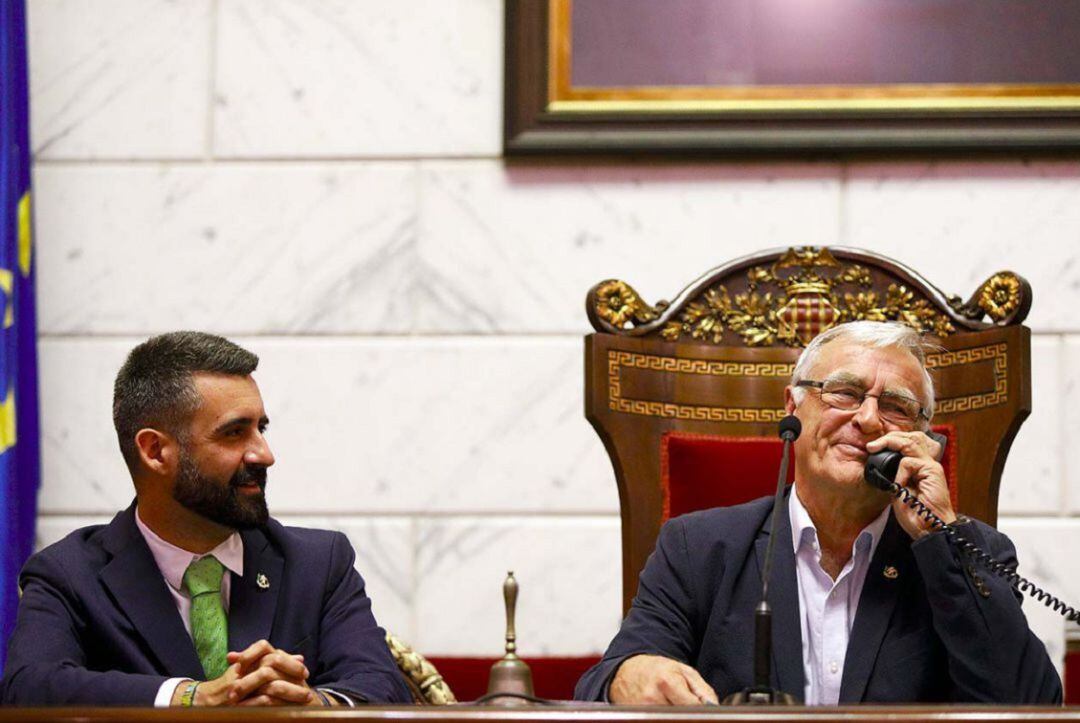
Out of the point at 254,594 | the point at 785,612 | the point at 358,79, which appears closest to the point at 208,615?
the point at 254,594

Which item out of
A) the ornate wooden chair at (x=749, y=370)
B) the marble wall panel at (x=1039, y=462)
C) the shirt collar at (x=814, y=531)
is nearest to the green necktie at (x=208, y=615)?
the ornate wooden chair at (x=749, y=370)

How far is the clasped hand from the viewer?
226 centimetres

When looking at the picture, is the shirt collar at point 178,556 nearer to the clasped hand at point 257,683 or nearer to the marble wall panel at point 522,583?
the clasped hand at point 257,683

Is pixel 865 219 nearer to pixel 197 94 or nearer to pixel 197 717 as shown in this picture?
pixel 197 94

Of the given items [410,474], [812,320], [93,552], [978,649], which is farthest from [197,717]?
[410,474]

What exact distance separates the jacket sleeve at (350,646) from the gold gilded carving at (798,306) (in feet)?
2.93

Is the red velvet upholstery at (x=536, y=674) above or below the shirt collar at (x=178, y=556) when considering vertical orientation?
below

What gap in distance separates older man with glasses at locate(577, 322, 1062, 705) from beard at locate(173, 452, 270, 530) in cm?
71

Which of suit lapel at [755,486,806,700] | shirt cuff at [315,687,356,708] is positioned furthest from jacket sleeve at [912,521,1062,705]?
shirt cuff at [315,687,356,708]

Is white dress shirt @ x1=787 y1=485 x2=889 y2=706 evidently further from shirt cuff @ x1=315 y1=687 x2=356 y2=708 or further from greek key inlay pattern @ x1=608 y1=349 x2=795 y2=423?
shirt cuff @ x1=315 y1=687 x2=356 y2=708

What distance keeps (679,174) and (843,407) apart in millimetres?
1452

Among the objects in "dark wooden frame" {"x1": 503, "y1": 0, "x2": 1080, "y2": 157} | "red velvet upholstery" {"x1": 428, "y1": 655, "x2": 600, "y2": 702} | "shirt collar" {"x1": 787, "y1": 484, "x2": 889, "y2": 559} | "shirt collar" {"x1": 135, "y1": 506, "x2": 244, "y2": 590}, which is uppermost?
"dark wooden frame" {"x1": 503, "y1": 0, "x2": 1080, "y2": 157}

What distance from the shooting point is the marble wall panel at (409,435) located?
4.02m

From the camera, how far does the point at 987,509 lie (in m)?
3.09
